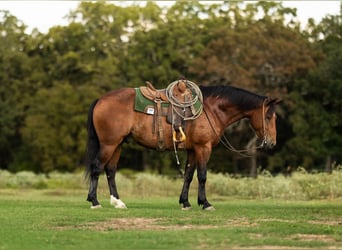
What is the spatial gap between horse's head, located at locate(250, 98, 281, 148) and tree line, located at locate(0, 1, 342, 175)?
31.9 metres

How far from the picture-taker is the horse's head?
15.8 meters

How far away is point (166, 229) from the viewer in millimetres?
11688

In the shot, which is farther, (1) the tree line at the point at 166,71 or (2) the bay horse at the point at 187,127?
(1) the tree line at the point at 166,71

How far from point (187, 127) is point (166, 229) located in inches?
162

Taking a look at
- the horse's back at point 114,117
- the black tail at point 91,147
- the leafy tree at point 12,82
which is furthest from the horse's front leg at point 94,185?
the leafy tree at point 12,82

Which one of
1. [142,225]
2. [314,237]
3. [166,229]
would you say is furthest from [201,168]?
[314,237]

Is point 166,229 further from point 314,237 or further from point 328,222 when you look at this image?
point 328,222

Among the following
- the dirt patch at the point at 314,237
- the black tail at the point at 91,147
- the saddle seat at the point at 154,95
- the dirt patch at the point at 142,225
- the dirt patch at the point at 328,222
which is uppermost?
the saddle seat at the point at 154,95

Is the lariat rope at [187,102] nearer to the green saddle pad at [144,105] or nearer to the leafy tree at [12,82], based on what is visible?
the green saddle pad at [144,105]

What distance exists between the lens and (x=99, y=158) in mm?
15602

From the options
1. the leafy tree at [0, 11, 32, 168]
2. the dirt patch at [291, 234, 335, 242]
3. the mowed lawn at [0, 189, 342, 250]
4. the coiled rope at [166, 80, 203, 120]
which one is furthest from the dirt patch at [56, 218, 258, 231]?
the leafy tree at [0, 11, 32, 168]

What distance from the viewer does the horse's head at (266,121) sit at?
1583 cm

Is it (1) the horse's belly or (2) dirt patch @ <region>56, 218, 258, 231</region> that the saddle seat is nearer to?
(1) the horse's belly

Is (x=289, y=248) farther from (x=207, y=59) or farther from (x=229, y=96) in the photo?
(x=207, y=59)
